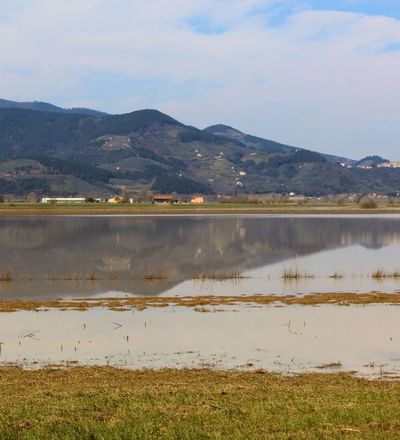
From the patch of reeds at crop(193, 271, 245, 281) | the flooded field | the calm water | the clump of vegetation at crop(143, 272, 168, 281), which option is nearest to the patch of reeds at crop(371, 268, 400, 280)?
the flooded field

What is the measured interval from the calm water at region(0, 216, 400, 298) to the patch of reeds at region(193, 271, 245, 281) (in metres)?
0.53

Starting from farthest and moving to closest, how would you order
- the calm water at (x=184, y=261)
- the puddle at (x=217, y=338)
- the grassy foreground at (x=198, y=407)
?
the calm water at (x=184, y=261) < the puddle at (x=217, y=338) < the grassy foreground at (x=198, y=407)

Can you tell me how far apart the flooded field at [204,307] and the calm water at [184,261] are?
0.09 m

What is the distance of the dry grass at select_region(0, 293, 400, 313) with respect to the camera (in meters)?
29.1

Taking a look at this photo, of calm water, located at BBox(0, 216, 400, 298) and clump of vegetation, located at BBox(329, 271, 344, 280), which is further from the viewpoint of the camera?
clump of vegetation, located at BBox(329, 271, 344, 280)

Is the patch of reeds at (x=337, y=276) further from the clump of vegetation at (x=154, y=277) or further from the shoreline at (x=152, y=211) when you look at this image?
the shoreline at (x=152, y=211)

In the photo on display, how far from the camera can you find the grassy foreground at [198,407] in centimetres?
993

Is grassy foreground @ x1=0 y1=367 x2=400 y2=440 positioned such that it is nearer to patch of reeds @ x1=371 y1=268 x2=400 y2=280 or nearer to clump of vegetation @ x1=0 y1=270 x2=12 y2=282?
clump of vegetation @ x1=0 y1=270 x2=12 y2=282

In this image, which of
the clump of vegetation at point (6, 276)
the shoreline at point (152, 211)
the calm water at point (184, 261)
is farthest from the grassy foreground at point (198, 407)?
the shoreline at point (152, 211)

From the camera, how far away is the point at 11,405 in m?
11.9

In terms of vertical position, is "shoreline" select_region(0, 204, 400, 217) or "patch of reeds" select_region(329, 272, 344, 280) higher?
"shoreline" select_region(0, 204, 400, 217)

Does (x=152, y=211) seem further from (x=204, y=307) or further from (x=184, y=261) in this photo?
(x=204, y=307)

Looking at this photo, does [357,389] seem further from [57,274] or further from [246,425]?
[57,274]

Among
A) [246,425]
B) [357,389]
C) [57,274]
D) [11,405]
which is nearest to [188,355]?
[357,389]
